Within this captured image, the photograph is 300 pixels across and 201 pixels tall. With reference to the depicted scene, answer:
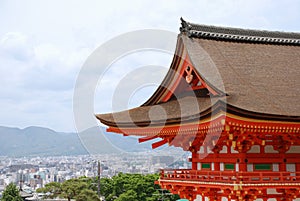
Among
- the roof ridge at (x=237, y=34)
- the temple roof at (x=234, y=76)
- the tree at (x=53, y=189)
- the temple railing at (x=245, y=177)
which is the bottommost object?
the tree at (x=53, y=189)

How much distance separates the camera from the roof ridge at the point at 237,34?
12680 mm

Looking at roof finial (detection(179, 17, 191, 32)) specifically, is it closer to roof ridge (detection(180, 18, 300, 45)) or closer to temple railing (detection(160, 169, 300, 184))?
roof ridge (detection(180, 18, 300, 45))

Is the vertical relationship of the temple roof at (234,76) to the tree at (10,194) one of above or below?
above

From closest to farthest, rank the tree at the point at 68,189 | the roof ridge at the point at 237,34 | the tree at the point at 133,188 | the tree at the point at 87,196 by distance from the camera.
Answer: the roof ridge at the point at 237,34, the tree at the point at 87,196, the tree at the point at 68,189, the tree at the point at 133,188

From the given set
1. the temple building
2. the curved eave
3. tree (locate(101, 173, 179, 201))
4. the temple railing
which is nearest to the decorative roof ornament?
the temple building

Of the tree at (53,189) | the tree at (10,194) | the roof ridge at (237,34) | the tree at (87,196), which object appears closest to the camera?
the roof ridge at (237,34)

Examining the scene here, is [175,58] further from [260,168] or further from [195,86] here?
[260,168]

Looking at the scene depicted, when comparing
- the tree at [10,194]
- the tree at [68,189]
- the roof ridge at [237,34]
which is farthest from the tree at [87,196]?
the roof ridge at [237,34]

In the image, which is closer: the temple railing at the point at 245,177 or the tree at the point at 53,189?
the temple railing at the point at 245,177

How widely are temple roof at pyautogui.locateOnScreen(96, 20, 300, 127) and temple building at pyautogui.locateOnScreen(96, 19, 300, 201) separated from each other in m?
0.02

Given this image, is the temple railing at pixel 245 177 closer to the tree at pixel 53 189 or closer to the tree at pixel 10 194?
the tree at pixel 53 189

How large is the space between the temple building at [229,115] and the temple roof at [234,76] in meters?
0.02

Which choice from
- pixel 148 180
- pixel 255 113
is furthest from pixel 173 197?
pixel 255 113

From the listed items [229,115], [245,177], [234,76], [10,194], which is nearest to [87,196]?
[10,194]
